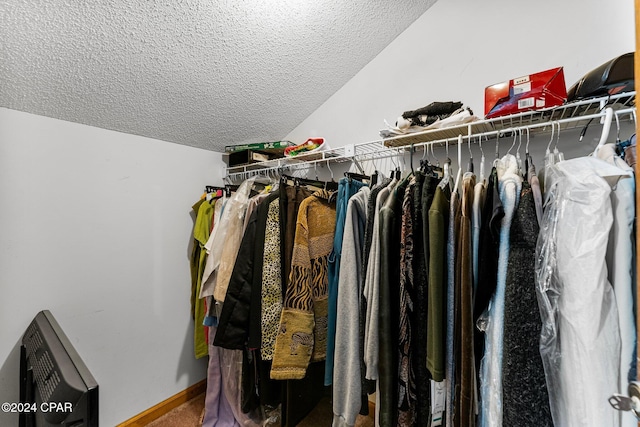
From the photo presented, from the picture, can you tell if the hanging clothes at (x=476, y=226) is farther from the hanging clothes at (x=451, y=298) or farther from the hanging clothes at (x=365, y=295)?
the hanging clothes at (x=365, y=295)

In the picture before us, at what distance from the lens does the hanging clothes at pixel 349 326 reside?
91 centimetres

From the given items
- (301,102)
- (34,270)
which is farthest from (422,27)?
(34,270)

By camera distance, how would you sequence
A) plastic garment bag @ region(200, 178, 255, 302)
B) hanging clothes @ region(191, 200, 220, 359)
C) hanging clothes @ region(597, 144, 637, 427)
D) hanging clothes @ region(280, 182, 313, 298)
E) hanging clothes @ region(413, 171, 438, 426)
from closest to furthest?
hanging clothes @ region(597, 144, 637, 427) → hanging clothes @ region(413, 171, 438, 426) → hanging clothes @ region(280, 182, 313, 298) → plastic garment bag @ region(200, 178, 255, 302) → hanging clothes @ region(191, 200, 220, 359)

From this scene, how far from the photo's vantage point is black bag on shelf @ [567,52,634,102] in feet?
2.40

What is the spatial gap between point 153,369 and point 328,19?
2.10 meters

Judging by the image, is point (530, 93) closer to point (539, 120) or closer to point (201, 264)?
point (539, 120)

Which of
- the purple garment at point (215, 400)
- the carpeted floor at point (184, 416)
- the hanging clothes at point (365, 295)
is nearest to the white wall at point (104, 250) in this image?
the carpeted floor at point (184, 416)

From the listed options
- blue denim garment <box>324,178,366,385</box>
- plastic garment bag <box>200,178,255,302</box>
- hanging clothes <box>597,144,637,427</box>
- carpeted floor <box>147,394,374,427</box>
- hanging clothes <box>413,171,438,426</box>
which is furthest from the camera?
carpeted floor <box>147,394,374,427</box>

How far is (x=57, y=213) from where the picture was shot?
4.01ft

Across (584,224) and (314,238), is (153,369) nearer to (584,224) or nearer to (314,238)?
(314,238)

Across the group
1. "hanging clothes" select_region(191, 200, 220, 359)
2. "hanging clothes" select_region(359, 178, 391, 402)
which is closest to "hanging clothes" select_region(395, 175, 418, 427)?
"hanging clothes" select_region(359, 178, 391, 402)

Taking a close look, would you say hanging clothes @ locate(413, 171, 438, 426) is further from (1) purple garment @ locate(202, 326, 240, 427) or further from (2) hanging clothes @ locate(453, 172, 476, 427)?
(1) purple garment @ locate(202, 326, 240, 427)

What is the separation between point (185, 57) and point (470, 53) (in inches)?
51.8

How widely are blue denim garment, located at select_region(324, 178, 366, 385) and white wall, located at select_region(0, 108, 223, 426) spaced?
1.09m
